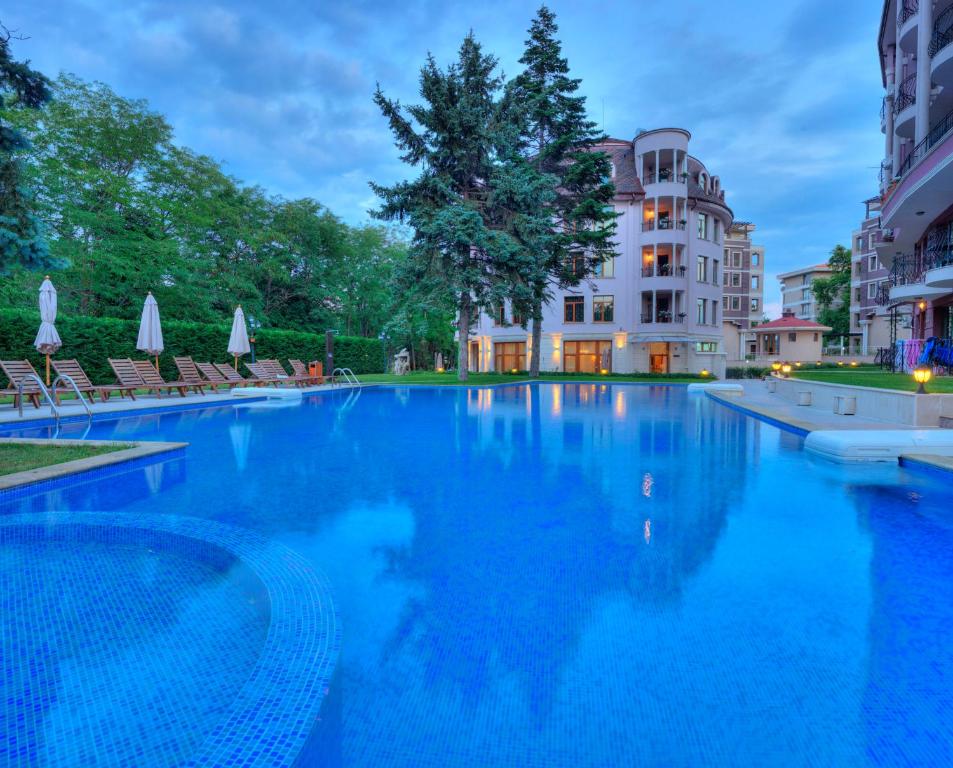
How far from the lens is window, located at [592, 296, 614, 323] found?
3459 centimetres

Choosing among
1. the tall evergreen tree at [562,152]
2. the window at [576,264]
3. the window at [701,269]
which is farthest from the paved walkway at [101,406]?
the window at [701,269]

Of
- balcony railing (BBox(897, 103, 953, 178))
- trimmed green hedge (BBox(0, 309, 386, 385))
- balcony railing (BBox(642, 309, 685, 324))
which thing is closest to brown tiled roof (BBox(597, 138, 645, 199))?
balcony railing (BBox(642, 309, 685, 324))

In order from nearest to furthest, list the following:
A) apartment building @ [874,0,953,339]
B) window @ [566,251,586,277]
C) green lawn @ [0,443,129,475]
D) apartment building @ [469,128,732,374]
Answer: green lawn @ [0,443,129,475] → apartment building @ [874,0,953,339] → window @ [566,251,586,277] → apartment building @ [469,128,732,374]

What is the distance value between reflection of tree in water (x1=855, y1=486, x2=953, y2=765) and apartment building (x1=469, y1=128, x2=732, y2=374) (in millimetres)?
29211

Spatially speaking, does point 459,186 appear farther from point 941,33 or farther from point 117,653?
point 117,653

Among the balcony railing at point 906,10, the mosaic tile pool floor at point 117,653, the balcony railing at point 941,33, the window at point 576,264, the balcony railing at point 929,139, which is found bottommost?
the mosaic tile pool floor at point 117,653

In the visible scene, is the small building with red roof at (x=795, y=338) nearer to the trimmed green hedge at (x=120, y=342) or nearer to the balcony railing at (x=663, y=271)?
the balcony railing at (x=663, y=271)

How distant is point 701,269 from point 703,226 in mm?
3108

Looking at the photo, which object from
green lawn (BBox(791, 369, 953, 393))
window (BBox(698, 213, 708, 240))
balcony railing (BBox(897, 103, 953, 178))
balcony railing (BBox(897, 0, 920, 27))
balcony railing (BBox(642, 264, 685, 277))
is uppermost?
balcony railing (BBox(897, 0, 920, 27))

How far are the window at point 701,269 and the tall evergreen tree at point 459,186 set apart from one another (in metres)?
16.8

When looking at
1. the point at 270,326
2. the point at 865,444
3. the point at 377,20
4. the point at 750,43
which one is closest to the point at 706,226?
the point at 750,43

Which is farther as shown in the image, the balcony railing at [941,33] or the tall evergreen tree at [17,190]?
the balcony railing at [941,33]

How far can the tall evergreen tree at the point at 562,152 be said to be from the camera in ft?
85.2

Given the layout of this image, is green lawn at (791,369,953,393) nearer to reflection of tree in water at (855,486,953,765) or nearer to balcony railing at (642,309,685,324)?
reflection of tree in water at (855,486,953,765)
